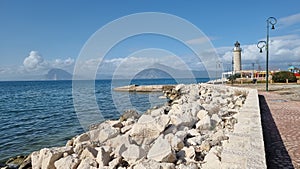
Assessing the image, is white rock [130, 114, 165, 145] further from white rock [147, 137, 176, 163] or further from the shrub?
the shrub

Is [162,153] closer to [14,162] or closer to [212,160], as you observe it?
[212,160]

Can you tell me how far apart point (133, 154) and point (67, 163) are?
45.4 inches

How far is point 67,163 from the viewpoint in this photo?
3.95 m

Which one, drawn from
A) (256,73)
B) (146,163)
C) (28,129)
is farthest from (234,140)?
(256,73)

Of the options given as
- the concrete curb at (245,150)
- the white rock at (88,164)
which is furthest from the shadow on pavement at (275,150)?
the white rock at (88,164)

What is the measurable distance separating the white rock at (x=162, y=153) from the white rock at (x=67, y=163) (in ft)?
4.26

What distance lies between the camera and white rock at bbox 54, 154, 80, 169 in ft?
12.9

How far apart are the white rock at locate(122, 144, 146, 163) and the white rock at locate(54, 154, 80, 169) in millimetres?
881

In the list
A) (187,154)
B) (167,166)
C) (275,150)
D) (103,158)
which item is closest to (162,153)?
(167,166)

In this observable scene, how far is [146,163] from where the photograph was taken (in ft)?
10.4

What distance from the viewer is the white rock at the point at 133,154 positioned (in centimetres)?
364

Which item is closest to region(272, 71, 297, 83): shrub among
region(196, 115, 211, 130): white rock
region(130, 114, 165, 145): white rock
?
region(196, 115, 211, 130): white rock

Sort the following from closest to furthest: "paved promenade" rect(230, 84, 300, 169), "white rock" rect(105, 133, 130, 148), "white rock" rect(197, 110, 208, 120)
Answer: "paved promenade" rect(230, 84, 300, 169), "white rock" rect(105, 133, 130, 148), "white rock" rect(197, 110, 208, 120)

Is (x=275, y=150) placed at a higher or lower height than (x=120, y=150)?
higher
